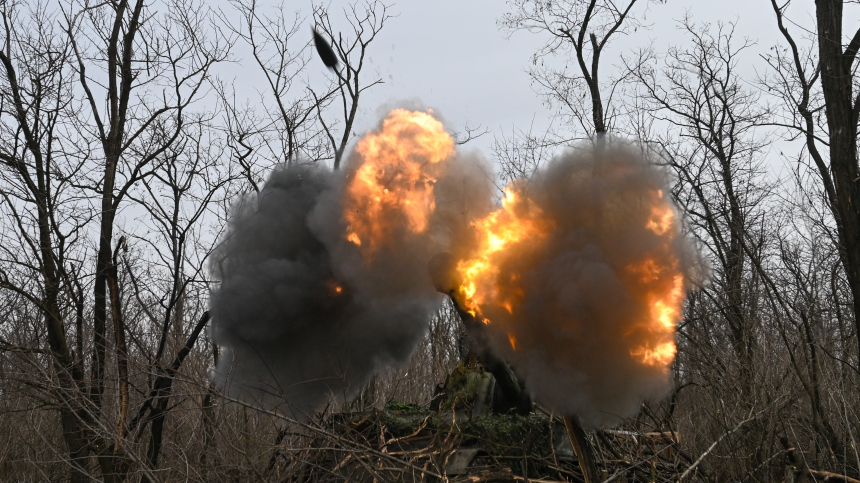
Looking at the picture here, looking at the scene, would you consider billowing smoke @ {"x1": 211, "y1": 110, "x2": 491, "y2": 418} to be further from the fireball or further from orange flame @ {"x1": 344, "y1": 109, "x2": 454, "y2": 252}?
the fireball

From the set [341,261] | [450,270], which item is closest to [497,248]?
[450,270]

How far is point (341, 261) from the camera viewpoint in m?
9.80

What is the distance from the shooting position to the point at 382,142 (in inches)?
388

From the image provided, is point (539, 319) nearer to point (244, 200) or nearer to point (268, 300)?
point (268, 300)

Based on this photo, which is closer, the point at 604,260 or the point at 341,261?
the point at 604,260

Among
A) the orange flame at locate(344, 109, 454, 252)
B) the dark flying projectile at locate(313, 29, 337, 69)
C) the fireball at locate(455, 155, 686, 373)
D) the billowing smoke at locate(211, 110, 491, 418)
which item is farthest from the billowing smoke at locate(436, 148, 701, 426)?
the dark flying projectile at locate(313, 29, 337, 69)

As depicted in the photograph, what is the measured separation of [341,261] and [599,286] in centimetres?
428

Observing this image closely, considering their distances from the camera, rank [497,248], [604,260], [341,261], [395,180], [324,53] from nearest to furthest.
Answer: [604,260] → [497,248] → [395,180] → [341,261] → [324,53]

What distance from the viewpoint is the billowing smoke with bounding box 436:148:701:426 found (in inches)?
280

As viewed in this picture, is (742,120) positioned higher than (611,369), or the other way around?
(742,120)

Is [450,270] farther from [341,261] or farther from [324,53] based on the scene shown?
[324,53]

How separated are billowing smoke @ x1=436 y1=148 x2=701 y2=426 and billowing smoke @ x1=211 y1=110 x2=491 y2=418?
159 centimetres

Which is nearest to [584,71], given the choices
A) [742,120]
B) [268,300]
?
[742,120]

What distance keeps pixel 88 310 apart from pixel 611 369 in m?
12.1
